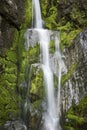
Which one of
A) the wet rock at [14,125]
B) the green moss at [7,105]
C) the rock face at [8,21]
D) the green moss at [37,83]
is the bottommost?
the wet rock at [14,125]

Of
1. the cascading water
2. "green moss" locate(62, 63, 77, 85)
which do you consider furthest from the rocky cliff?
the cascading water

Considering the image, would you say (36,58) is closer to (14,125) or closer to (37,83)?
(37,83)

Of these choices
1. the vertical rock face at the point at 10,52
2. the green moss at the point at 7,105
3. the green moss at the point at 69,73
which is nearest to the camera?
the green moss at the point at 7,105

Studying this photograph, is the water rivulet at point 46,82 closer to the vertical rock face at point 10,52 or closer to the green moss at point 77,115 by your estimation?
the green moss at point 77,115

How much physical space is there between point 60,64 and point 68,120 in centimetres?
322

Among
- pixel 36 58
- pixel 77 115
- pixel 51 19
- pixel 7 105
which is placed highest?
pixel 51 19

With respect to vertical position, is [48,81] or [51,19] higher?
[51,19]

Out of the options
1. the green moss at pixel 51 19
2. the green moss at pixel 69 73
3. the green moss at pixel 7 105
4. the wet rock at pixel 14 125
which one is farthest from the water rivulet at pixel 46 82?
the green moss at pixel 51 19

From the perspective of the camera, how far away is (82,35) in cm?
1548

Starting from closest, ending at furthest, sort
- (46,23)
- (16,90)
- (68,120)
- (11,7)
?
(68,120) → (16,90) → (11,7) → (46,23)

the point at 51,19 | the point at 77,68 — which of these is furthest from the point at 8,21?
the point at 77,68

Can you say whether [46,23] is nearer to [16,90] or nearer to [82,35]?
[82,35]

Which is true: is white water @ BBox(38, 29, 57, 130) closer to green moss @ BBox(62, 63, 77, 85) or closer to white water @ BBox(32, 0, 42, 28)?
green moss @ BBox(62, 63, 77, 85)

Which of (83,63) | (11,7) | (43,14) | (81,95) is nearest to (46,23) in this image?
(43,14)
